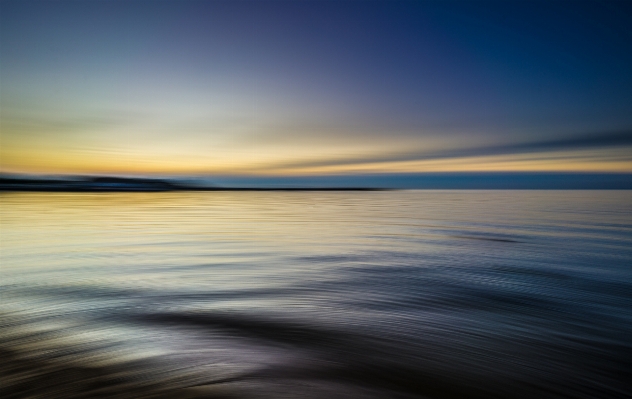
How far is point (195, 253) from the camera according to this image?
276 inches

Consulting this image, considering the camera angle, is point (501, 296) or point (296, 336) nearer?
point (296, 336)

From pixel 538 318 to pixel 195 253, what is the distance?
A: 16.6 feet

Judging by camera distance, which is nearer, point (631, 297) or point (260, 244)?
point (631, 297)

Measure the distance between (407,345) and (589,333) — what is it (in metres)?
1.45

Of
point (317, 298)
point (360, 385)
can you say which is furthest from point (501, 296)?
point (360, 385)

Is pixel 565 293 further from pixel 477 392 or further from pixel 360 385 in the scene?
pixel 360 385

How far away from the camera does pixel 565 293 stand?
4512 millimetres

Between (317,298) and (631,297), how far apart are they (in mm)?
3098

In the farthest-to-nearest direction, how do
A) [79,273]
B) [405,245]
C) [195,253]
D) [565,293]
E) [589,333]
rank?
[405,245]
[195,253]
[79,273]
[565,293]
[589,333]

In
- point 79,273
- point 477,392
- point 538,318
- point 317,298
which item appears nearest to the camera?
point 477,392

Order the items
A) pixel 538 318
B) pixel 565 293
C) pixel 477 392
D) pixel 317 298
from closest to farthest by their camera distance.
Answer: pixel 477 392, pixel 538 318, pixel 317 298, pixel 565 293

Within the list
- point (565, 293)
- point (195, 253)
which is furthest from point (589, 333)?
point (195, 253)

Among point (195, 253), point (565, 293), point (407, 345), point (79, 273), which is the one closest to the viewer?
point (407, 345)

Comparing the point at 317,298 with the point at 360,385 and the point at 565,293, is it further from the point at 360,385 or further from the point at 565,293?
the point at 565,293
